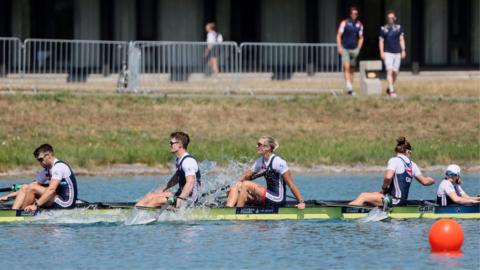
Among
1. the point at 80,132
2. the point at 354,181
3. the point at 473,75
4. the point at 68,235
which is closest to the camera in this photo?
the point at 68,235

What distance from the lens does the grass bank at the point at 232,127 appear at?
31.4m

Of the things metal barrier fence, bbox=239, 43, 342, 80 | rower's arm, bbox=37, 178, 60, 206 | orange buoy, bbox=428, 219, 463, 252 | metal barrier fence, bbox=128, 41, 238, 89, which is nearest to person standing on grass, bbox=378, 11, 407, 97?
metal barrier fence, bbox=239, 43, 342, 80

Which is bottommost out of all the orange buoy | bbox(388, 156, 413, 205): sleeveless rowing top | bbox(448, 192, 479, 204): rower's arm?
the orange buoy

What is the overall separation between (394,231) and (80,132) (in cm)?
1212

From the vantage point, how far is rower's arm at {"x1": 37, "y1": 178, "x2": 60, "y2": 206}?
2269cm

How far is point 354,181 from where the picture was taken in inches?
1172

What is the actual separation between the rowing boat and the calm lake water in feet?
0.42

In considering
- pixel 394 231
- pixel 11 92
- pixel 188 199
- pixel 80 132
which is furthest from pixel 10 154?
pixel 394 231

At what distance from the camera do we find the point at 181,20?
1644 inches

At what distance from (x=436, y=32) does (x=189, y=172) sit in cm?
2077

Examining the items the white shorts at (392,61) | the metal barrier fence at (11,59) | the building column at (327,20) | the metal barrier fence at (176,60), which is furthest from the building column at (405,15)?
the metal barrier fence at (11,59)

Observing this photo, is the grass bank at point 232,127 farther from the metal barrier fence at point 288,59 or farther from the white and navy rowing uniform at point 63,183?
the white and navy rowing uniform at point 63,183

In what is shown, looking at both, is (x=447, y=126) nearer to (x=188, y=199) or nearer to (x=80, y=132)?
(x=80, y=132)

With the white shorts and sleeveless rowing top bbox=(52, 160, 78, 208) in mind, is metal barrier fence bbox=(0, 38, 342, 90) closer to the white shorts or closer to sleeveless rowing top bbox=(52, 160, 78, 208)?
the white shorts
